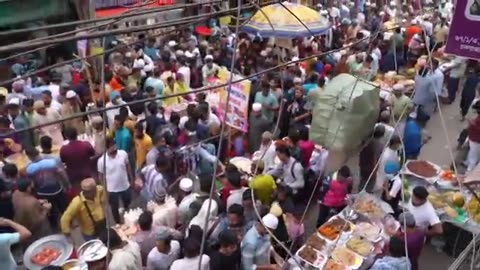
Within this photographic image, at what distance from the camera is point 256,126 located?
30.5ft

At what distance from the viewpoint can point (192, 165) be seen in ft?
27.2

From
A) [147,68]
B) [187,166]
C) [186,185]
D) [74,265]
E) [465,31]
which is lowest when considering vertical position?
[187,166]

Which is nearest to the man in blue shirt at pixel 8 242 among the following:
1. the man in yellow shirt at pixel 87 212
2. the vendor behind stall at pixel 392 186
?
the man in yellow shirt at pixel 87 212

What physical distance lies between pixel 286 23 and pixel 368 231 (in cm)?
623

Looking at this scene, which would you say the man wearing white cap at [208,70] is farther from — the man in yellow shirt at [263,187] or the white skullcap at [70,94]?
the man in yellow shirt at [263,187]

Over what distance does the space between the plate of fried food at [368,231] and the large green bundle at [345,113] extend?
3.58 ft

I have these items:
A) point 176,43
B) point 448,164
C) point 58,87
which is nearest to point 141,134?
point 58,87

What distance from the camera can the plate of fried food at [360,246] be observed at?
6.70 m

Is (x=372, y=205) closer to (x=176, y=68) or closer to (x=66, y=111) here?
(x=66, y=111)

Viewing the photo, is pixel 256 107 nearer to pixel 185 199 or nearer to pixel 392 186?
pixel 392 186

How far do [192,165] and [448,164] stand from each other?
4.93 metres

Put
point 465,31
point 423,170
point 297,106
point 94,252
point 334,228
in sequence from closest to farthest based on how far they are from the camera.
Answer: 1. point 94,252
2. point 465,31
3. point 334,228
4. point 423,170
5. point 297,106

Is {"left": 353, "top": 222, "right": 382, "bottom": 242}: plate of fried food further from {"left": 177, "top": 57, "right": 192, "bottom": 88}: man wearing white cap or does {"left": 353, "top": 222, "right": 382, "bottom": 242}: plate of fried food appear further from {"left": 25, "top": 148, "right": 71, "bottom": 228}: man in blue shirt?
{"left": 177, "top": 57, "right": 192, "bottom": 88}: man wearing white cap

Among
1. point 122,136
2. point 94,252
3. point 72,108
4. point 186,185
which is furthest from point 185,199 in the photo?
point 72,108
